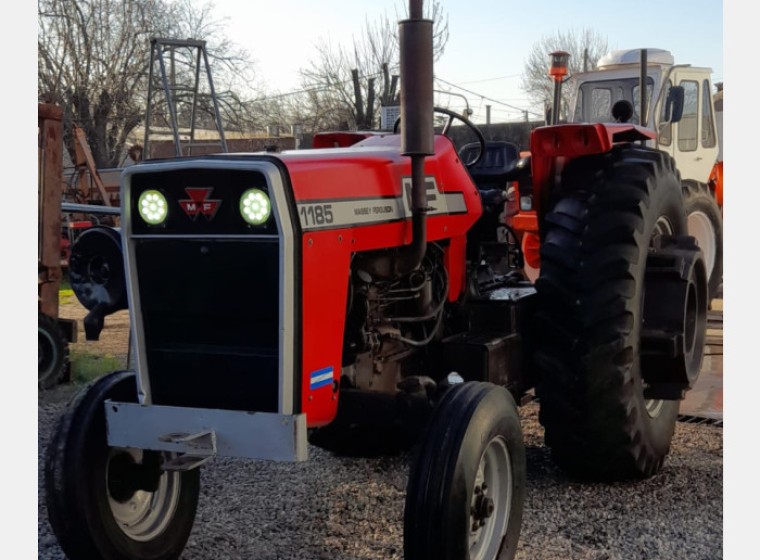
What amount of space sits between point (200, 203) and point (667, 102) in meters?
6.59

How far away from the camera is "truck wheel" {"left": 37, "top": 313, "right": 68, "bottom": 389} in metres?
6.12

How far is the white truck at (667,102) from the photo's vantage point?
851cm

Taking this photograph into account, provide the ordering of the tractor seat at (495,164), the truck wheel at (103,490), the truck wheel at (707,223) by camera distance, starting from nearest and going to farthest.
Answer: the truck wheel at (103,490) → the tractor seat at (495,164) → the truck wheel at (707,223)

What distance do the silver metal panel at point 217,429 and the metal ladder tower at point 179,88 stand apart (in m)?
3.12

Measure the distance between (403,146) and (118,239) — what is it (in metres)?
1.01

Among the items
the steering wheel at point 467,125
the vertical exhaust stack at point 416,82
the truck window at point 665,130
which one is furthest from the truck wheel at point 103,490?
the truck window at point 665,130

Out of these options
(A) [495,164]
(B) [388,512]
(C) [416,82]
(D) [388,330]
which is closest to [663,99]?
(A) [495,164]

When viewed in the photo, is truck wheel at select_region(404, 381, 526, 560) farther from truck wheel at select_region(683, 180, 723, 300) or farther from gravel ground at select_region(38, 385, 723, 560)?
truck wheel at select_region(683, 180, 723, 300)

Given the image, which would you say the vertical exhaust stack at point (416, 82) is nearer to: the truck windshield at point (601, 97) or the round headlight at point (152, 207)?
the round headlight at point (152, 207)

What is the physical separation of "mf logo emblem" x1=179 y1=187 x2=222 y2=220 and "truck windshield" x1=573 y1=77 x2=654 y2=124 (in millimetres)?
6917

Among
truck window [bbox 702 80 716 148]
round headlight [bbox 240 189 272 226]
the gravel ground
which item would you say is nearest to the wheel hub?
the gravel ground

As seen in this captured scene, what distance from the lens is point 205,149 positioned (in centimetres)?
845

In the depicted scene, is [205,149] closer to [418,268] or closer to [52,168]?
[52,168]

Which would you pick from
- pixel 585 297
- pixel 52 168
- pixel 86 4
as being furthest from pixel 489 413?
pixel 52 168
